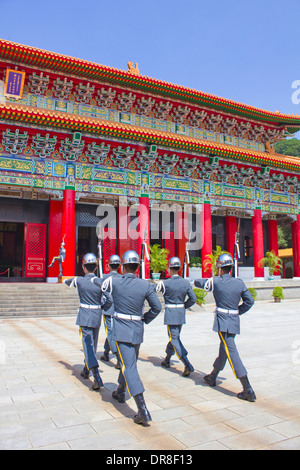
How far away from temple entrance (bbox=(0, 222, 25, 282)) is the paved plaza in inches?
364

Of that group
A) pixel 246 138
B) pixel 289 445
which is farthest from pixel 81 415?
pixel 246 138

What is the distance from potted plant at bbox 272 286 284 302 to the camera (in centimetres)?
1541

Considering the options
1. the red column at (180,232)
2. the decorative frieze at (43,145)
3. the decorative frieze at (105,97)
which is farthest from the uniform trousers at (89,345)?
the red column at (180,232)

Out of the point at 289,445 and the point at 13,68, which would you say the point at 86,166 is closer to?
the point at 13,68

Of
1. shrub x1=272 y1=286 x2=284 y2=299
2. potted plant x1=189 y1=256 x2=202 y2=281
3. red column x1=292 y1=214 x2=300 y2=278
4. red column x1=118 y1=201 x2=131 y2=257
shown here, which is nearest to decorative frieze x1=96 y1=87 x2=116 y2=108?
red column x1=118 y1=201 x2=131 y2=257

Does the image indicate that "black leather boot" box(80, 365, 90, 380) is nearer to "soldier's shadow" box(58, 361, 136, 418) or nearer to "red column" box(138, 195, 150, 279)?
"soldier's shadow" box(58, 361, 136, 418)

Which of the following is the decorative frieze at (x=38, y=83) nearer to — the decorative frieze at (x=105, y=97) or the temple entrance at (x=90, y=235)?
the decorative frieze at (x=105, y=97)

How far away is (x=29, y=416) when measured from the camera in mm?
3359

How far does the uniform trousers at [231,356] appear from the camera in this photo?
3915 millimetres

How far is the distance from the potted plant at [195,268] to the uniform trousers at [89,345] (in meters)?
13.1

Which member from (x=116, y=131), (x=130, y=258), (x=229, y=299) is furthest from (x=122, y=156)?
(x=130, y=258)

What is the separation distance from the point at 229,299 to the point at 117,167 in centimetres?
1125

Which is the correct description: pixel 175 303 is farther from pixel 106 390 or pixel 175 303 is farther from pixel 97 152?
pixel 97 152

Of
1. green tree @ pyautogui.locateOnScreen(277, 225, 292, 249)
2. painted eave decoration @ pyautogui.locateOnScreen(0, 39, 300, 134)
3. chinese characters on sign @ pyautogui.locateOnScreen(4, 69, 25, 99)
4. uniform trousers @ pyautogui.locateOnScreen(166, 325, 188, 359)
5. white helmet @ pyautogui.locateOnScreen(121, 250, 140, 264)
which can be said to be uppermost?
painted eave decoration @ pyautogui.locateOnScreen(0, 39, 300, 134)
